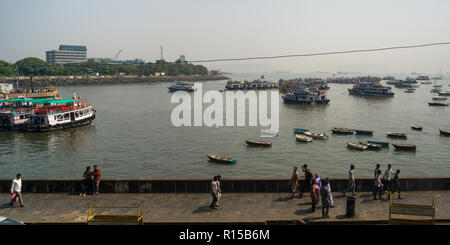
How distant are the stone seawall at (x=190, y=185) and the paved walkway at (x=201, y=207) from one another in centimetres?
33

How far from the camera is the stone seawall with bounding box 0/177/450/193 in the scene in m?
15.1

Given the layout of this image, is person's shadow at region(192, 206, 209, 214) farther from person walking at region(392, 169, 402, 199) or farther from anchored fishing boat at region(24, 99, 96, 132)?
anchored fishing boat at region(24, 99, 96, 132)

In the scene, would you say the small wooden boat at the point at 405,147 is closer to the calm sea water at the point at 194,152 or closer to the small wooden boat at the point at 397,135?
the calm sea water at the point at 194,152

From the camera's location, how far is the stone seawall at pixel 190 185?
49.5 feet

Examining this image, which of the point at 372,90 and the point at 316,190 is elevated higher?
the point at 372,90

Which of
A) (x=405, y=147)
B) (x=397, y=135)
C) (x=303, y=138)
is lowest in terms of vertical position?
(x=405, y=147)

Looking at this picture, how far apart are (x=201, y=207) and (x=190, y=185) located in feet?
6.21

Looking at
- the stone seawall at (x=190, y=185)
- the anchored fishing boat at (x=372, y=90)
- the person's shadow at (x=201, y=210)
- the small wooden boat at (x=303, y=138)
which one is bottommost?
the small wooden boat at (x=303, y=138)

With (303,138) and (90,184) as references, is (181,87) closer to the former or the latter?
(303,138)

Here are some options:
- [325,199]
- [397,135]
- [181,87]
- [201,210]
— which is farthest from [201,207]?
[181,87]

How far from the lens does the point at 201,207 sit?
13.5m

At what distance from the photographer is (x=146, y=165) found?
33.9 meters

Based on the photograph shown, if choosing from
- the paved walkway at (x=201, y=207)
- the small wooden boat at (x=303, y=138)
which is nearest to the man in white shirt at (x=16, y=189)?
the paved walkway at (x=201, y=207)
